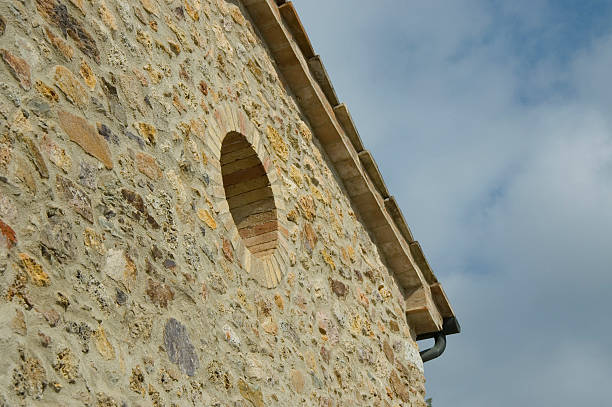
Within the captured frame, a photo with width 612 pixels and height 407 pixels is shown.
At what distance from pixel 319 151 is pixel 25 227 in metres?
3.62

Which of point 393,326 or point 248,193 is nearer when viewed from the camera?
point 248,193

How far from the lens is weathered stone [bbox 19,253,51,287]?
293 centimetres

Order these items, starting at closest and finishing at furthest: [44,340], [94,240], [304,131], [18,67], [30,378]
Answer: [30,378] → [44,340] → [18,67] → [94,240] → [304,131]

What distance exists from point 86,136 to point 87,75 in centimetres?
34

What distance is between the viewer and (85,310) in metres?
3.15

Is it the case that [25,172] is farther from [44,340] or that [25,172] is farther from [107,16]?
[107,16]

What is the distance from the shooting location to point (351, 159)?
661 centimetres

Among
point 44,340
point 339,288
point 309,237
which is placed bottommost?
point 44,340

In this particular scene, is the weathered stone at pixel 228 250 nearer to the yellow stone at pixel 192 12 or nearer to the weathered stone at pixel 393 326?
the yellow stone at pixel 192 12

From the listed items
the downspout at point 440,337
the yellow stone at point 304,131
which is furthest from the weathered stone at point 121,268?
the downspout at point 440,337

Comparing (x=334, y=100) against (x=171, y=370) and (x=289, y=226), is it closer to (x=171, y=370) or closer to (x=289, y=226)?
(x=289, y=226)

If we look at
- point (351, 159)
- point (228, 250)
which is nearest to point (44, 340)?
point (228, 250)

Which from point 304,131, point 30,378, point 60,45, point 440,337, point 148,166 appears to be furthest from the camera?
point 440,337

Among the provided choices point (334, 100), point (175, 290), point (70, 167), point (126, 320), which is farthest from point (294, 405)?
point (334, 100)
